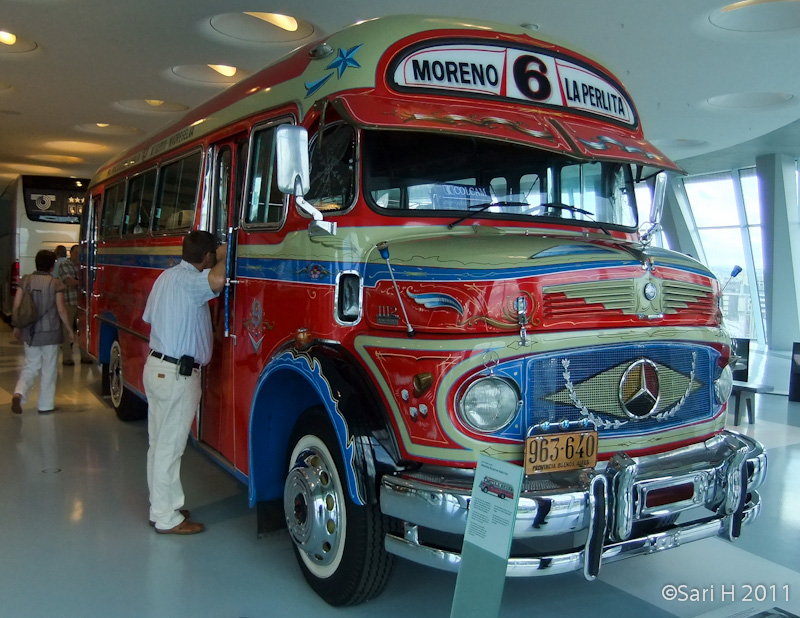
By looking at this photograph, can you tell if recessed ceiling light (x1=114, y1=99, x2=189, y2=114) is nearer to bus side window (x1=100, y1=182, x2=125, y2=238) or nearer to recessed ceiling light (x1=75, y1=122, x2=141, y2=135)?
recessed ceiling light (x1=75, y1=122, x2=141, y2=135)

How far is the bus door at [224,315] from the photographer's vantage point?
4.37 m

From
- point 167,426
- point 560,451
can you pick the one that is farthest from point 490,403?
point 167,426

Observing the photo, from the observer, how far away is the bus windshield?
3.43 meters

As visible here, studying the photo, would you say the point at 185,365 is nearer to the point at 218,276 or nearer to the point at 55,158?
the point at 218,276

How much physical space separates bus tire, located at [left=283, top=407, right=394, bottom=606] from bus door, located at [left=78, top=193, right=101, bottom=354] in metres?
5.47

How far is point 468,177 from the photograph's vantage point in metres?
3.55

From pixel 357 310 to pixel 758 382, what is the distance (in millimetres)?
11005

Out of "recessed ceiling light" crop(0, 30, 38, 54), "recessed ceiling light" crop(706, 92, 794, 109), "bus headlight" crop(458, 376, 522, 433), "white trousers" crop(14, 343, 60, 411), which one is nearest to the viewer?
"bus headlight" crop(458, 376, 522, 433)

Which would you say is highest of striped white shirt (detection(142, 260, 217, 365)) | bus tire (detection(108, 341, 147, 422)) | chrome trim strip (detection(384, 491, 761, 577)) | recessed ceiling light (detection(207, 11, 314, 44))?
recessed ceiling light (detection(207, 11, 314, 44))

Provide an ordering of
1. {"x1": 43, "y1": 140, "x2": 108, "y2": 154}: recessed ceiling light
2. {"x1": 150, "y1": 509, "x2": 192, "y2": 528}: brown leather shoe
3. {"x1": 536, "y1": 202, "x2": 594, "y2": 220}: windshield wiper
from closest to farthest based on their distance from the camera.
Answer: {"x1": 536, "y1": 202, "x2": 594, "y2": 220}: windshield wiper → {"x1": 150, "y1": 509, "x2": 192, "y2": 528}: brown leather shoe → {"x1": 43, "y1": 140, "x2": 108, "y2": 154}: recessed ceiling light

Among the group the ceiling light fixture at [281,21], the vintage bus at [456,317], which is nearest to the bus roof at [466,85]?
the vintage bus at [456,317]

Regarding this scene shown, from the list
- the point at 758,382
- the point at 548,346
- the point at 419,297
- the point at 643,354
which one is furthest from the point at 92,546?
the point at 758,382

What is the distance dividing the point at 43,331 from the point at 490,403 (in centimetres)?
613

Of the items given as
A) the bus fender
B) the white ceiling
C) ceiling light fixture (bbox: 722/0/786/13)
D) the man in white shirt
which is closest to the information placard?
the bus fender
